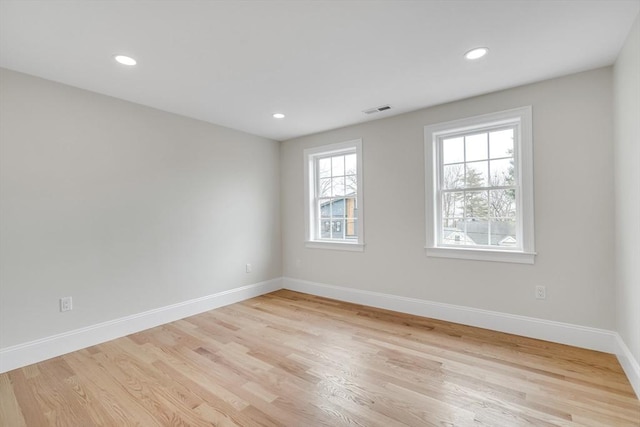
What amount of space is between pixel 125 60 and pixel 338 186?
9.59 feet

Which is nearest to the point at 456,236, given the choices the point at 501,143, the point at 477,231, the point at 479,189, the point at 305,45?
the point at 477,231

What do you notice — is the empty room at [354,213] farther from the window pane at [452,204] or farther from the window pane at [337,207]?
the window pane at [337,207]

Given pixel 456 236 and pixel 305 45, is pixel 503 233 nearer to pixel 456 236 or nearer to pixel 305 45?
pixel 456 236

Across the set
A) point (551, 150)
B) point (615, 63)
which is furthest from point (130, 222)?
point (615, 63)

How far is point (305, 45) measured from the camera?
215 cm

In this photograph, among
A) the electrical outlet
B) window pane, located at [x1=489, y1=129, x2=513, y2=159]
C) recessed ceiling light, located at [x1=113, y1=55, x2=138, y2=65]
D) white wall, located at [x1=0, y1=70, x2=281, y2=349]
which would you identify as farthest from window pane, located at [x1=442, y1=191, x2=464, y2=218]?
the electrical outlet

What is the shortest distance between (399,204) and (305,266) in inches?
73.0

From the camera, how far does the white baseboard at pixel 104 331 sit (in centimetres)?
244

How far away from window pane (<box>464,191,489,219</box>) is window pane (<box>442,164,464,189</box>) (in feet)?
0.52

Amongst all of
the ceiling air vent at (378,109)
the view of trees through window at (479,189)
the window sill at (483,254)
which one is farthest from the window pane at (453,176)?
the ceiling air vent at (378,109)

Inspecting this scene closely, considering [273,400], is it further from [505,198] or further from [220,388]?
[505,198]

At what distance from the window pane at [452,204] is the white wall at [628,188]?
125cm

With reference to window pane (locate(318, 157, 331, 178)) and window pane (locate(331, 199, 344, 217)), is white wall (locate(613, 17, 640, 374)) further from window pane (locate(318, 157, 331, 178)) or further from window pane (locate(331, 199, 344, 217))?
window pane (locate(318, 157, 331, 178))

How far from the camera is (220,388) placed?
2121 millimetres
